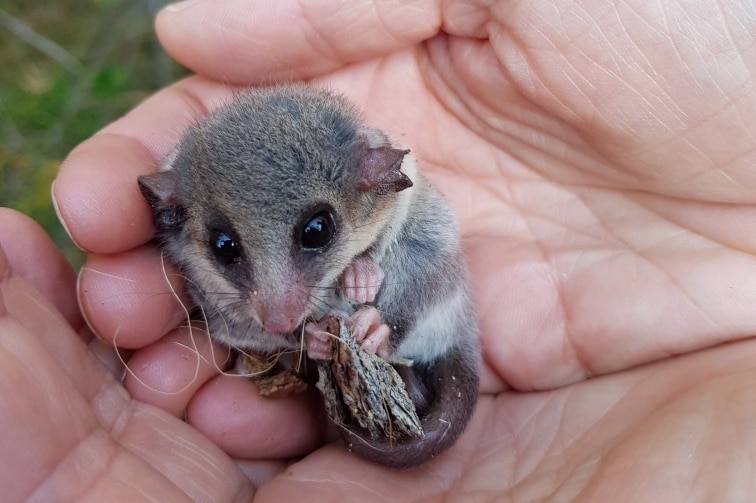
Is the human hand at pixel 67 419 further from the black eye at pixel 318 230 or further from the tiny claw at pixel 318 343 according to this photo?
the black eye at pixel 318 230

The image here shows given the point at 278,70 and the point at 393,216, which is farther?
the point at 278,70

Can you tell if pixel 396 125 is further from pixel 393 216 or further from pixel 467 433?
pixel 467 433

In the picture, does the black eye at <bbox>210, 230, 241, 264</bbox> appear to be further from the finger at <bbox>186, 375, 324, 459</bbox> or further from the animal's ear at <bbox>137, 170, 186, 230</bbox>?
the finger at <bbox>186, 375, 324, 459</bbox>

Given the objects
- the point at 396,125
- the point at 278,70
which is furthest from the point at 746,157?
the point at 278,70

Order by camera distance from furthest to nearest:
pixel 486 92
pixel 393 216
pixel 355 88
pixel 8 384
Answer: pixel 355 88 → pixel 486 92 → pixel 393 216 → pixel 8 384

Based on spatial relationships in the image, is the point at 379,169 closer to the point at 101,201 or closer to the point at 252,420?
the point at 101,201

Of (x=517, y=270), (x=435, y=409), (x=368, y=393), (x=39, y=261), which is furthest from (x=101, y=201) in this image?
(x=517, y=270)
